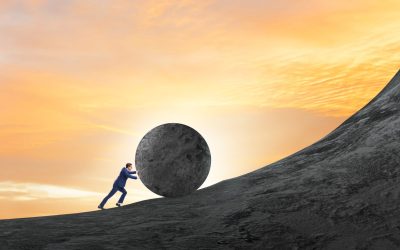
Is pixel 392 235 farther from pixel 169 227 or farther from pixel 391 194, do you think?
pixel 169 227

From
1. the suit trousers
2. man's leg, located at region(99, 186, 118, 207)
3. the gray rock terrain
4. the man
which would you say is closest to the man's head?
the man

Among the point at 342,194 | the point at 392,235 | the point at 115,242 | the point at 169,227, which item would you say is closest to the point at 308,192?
the point at 342,194

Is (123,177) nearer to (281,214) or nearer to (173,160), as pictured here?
→ (173,160)

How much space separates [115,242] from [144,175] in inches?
222

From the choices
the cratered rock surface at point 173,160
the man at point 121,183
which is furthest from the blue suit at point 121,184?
the cratered rock surface at point 173,160

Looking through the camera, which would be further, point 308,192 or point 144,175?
point 144,175

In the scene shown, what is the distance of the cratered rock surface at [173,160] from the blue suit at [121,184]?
1.18m

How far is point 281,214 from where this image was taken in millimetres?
15578

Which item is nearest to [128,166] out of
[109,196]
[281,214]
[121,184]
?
[121,184]

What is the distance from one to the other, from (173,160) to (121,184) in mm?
3194

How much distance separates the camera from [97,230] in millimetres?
15883

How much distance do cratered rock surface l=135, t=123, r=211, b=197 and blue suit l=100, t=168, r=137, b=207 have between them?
1182mm

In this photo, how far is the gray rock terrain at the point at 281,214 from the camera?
1408 centimetres

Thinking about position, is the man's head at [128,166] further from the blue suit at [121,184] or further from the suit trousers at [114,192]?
the suit trousers at [114,192]
